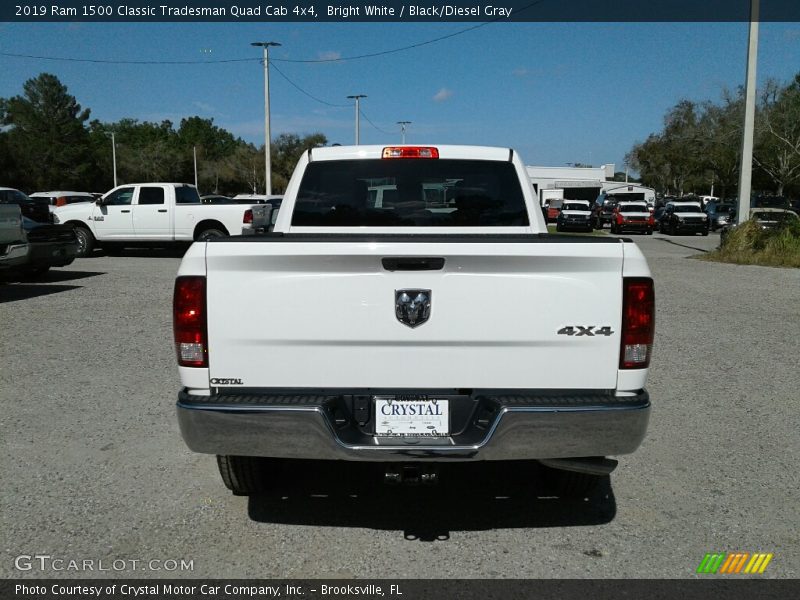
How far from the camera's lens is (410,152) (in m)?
5.07

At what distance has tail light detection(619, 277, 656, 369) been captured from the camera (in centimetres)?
330

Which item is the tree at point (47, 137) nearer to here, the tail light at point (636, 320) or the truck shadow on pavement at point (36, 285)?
the truck shadow on pavement at point (36, 285)

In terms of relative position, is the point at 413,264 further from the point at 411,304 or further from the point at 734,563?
the point at 734,563

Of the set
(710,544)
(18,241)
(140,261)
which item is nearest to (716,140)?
(140,261)

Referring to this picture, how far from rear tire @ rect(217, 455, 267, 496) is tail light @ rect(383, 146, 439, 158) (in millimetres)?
2168

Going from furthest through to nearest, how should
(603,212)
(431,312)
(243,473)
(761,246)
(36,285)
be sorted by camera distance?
(603,212)
(761,246)
(36,285)
(243,473)
(431,312)

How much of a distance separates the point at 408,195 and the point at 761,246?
17692 millimetres

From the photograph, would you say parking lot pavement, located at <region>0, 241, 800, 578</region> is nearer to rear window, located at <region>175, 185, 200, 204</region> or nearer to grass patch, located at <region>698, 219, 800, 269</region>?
rear window, located at <region>175, 185, 200, 204</region>

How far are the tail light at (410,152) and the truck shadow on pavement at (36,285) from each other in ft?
30.8

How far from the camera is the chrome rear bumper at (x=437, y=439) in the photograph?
3262mm

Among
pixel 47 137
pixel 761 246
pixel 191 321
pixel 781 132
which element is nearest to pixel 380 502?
pixel 191 321

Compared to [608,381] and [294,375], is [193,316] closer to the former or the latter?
[294,375]

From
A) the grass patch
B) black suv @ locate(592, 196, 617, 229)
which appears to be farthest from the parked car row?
black suv @ locate(592, 196, 617, 229)

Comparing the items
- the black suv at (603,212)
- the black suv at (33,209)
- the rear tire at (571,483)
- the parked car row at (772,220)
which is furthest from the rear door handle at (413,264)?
the black suv at (603,212)
